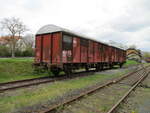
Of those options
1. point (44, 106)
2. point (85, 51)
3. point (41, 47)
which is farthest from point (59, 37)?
point (44, 106)

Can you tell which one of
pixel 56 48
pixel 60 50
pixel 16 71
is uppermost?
pixel 56 48

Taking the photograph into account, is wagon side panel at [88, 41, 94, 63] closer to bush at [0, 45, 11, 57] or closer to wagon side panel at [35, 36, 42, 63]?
wagon side panel at [35, 36, 42, 63]

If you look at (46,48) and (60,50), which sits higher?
(46,48)

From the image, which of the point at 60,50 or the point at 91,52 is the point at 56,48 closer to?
the point at 60,50

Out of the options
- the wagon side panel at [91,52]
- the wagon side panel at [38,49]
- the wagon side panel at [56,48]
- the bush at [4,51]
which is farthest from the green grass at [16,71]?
the bush at [4,51]

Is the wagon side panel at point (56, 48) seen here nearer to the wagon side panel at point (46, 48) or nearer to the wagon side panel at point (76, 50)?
the wagon side panel at point (46, 48)

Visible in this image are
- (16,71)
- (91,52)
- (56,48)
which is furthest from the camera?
(91,52)

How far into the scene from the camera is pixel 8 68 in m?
11.5

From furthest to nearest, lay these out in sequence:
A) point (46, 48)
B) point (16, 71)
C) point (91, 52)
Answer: point (91, 52), point (16, 71), point (46, 48)

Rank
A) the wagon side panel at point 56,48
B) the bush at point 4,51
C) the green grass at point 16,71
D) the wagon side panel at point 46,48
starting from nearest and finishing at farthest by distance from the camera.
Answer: the wagon side panel at point 56,48 → the wagon side panel at point 46,48 → the green grass at point 16,71 → the bush at point 4,51

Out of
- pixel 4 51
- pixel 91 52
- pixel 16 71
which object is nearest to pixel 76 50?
pixel 91 52

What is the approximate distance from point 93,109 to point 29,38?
61.3m

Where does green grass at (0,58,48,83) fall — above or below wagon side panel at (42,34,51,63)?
below

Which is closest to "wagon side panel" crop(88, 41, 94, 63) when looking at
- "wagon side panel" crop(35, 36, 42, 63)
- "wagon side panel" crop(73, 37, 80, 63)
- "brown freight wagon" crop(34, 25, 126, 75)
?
"brown freight wagon" crop(34, 25, 126, 75)
